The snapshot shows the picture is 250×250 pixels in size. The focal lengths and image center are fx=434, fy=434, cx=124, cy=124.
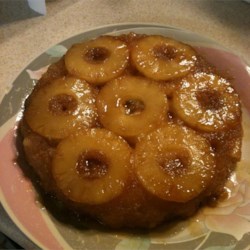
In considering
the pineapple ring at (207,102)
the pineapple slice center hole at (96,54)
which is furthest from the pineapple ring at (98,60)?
the pineapple ring at (207,102)

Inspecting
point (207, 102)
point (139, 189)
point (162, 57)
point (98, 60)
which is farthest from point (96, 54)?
point (139, 189)

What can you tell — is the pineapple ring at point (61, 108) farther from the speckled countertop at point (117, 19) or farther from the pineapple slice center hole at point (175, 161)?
the speckled countertop at point (117, 19)

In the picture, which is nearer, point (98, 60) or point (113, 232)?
point (113, 232)

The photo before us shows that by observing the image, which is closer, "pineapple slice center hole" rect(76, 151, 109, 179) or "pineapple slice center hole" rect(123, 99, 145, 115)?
"pineapple slice center hole" rect(76, 151, 109, 179)

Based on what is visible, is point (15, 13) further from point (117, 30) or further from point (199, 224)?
point (199, 224)

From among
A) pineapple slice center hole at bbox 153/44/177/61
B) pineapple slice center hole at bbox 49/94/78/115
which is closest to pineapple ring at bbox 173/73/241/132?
pineapple slice center hole at bbox 153/44/177/61

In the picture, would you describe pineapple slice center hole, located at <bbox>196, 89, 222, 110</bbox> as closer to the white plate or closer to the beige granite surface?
the white plate

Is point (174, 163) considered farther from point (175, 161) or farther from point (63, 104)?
point (63, 104)
